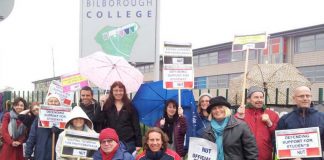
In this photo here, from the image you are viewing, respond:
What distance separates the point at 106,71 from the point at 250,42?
233 centimetres

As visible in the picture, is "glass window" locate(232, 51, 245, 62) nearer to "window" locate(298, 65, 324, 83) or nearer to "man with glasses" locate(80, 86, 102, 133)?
"window" locate(298, 65, 324, 83)

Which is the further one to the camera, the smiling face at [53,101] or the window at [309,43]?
the window at [309,43]

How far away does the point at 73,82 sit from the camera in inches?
307

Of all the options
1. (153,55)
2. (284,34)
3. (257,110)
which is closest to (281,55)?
(284,34)

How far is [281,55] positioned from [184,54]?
4177 centimetres

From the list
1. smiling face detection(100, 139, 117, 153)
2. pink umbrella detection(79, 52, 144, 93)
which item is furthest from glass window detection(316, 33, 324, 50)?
smiling face detection(100, 139, 117, 153)

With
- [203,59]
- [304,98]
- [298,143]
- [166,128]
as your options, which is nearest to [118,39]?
[166,128]

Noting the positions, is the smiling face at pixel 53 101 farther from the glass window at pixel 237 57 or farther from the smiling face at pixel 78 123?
the glass window at pixel 237 57

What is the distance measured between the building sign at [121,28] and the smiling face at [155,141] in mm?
4092

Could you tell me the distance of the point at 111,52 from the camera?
9031mm

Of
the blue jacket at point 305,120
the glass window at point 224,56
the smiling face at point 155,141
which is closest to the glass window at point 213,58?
the glass window at point 224,56

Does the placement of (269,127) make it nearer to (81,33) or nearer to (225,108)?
(225,108)

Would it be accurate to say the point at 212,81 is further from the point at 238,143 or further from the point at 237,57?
the point at 238,143

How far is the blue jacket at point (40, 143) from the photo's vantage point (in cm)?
678
